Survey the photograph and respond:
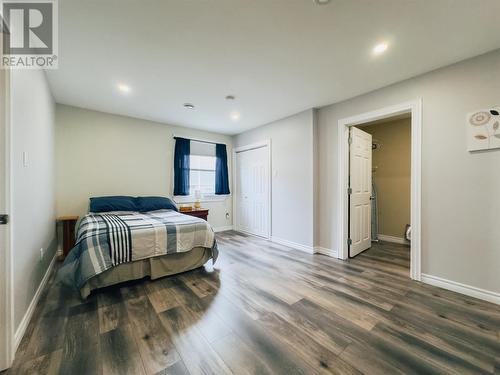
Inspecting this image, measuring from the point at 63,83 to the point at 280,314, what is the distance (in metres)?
3.80

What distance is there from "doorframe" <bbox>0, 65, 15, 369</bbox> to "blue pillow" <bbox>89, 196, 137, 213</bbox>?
7.41 ft

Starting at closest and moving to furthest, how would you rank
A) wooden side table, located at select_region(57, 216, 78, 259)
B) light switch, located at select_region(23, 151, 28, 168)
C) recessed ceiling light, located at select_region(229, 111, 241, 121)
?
light switch, located at select_region(23, 151, 28, 168) → wooden side table, located at select_region(57, 216, 78, 259) → recessed ceiling light, located at select_region(229, 111, 241, 121)

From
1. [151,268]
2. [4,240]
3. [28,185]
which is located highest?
[28,185]

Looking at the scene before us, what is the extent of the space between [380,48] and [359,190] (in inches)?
82.3

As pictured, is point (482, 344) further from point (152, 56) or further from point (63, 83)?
point (63, 83)

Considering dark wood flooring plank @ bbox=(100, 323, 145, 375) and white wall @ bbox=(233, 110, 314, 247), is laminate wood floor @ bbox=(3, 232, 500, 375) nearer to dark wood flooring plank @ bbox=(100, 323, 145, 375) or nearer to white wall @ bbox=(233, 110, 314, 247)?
dark wood flooring plank @ bbox=(100, 323, 145, 375)

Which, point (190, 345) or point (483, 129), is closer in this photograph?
point (190, 345)

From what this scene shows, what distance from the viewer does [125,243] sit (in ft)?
7.49

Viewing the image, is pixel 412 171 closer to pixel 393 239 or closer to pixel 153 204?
pixel 393 239

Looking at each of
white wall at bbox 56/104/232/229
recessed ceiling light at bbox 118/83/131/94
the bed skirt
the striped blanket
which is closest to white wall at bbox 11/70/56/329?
the striped blanket

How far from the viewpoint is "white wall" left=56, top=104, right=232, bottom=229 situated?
11.4ft

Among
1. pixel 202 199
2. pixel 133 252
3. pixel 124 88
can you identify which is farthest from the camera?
pixel 202 199

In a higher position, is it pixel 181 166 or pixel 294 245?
pixel 181 166

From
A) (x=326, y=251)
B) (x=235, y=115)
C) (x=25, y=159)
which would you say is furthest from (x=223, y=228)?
(x=25, y=159)
